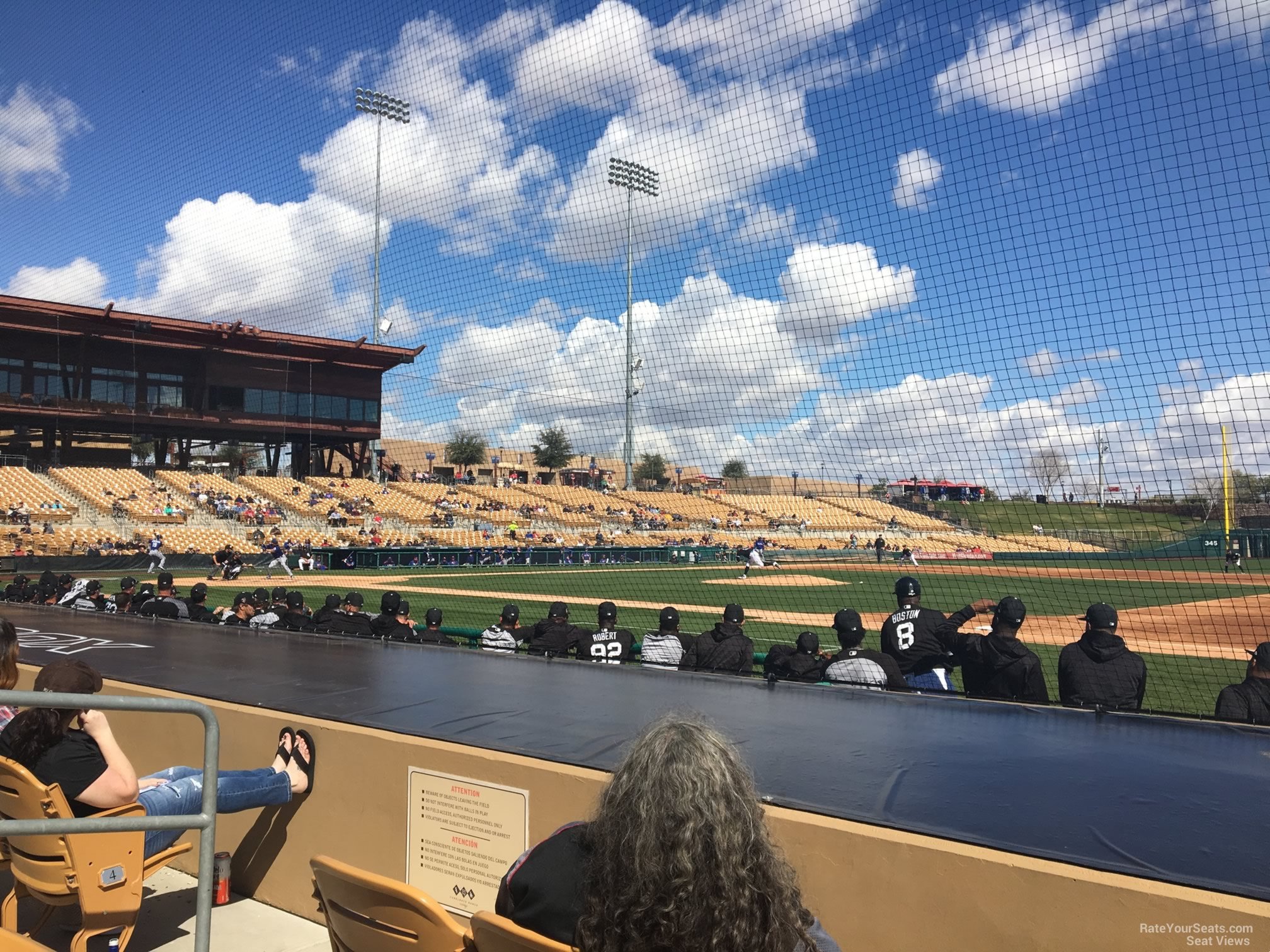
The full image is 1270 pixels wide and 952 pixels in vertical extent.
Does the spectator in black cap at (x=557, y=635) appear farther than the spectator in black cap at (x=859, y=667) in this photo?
Yes

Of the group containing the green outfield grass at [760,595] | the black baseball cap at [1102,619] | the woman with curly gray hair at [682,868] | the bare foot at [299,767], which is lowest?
the green outfield grass at [760,595]

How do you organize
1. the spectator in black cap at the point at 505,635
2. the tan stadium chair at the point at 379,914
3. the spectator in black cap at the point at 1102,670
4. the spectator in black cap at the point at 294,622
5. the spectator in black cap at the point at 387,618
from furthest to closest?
the spectator in black cap at the point at 294,622, the spectator in black cap at the point at 387,618, the spectator in black cap at the point at 505,635, the spectator in black cap at the point at 1102,670, the tan stadium chair at the point at 379,914

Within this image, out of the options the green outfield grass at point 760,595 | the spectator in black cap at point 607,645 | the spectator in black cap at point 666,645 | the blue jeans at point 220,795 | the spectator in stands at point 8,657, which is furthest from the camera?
the green outfield grass at point 760,595

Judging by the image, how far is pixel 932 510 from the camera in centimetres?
2447

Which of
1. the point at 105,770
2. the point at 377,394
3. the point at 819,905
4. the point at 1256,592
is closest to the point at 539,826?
the point at 819,905

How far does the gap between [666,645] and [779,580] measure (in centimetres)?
1917

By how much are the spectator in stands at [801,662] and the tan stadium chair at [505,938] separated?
11.9 ft

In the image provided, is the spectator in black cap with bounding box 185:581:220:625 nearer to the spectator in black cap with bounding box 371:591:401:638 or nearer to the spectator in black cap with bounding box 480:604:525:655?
the spectator in black cap with bounding box 371:591:401:638

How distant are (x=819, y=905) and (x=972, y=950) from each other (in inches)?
15.0

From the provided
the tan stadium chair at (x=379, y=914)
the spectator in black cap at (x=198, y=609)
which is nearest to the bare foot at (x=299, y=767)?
the tan stadium chair at (x=379, y=914)

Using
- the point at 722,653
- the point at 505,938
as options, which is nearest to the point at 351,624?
the point at 722,653

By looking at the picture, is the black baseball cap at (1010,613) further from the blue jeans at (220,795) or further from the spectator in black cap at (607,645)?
the blue jeans at (220,795)

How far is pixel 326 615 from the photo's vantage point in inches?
299

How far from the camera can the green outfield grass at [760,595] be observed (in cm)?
1078
